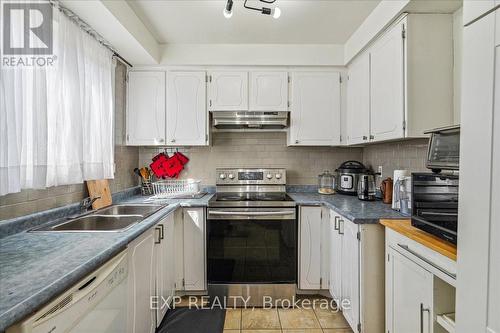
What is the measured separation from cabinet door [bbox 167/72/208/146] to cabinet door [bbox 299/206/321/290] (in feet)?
4.30

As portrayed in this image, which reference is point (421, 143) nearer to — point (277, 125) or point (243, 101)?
point (277, 125)

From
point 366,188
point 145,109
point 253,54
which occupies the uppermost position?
point 253,54

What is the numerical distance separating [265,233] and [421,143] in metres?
1.48

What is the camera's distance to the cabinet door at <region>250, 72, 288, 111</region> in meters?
2.64

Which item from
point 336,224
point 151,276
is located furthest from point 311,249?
point 151,276

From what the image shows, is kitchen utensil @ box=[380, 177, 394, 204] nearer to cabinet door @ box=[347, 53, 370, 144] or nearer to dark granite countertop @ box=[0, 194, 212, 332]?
cabinet door @ box=[347, 53, 370, 144]

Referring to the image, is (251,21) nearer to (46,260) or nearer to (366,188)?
(366,188)

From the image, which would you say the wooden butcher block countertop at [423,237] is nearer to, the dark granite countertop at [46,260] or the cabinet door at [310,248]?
the dark granite countertop at [46,260]

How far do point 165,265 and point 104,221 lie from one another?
57 cm

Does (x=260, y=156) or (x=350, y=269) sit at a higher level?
(x=260, y=156)

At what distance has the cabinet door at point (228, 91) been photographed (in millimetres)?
2631

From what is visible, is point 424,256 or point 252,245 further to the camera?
point 252,245

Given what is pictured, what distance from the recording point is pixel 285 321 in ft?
6.78

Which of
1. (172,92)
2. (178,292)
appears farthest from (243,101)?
(178,292)
